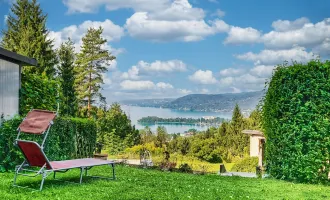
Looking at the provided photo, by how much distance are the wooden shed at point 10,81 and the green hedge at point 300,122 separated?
7007mm

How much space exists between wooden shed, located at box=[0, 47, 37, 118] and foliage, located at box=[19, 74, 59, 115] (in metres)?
0.37

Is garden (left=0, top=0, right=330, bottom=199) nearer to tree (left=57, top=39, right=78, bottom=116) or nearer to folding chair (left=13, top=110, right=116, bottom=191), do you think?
folding chair (left=13, top=110, right=116, bottom=191)

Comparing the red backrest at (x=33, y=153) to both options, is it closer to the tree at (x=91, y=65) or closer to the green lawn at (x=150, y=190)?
the green lawn at (x=150, y=190)

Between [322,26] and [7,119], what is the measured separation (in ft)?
64.8

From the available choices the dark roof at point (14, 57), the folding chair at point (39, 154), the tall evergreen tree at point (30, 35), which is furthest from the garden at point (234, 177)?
the tall evergreen tree at point (30, 35)

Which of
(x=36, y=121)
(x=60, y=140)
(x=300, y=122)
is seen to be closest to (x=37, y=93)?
(x=60, y=140)

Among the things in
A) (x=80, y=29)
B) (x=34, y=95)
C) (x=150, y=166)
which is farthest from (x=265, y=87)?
(x=80, y=29)

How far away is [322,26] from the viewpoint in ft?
82.6

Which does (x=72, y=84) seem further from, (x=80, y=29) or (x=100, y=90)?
(x=80, y=29)

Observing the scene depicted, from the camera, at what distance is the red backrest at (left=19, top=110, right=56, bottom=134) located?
8.71 m

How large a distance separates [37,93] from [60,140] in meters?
1.65

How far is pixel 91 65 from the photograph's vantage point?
41781mm

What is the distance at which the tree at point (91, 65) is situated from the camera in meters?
40.8

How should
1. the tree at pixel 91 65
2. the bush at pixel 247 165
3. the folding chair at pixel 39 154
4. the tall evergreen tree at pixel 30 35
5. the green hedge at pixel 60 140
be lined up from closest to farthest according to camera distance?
the folding chair at pixel 39 154 < the green hedge at pixel 60 140 < the bush at pixel 247 165 < the tall evergreen tree at pixel 30 35 < the tree at pixel 91 65
